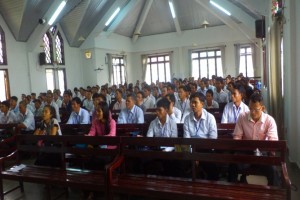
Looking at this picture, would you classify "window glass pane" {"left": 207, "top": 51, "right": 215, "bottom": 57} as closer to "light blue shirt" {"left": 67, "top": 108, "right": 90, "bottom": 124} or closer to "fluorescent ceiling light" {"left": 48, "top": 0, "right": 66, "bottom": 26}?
"fluorescent ceiling light" {"left": 48, "top": 0, "right": 66, "bottom": 26}

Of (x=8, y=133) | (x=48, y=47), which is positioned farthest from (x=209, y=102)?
(x=48, y=47)

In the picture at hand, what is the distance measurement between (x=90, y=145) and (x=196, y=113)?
1378 mm

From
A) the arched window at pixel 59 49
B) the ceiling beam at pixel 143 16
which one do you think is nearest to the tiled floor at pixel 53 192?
the arched window at pixel 59 49

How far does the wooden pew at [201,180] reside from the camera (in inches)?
90.5

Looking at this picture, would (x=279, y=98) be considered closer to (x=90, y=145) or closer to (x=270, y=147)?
(x=270, y=147)

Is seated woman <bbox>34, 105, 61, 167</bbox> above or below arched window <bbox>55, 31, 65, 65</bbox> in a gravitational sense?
below

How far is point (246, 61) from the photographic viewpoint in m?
14.6

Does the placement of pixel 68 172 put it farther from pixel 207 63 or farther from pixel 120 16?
pixel 207 63

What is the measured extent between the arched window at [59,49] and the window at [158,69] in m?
5.95

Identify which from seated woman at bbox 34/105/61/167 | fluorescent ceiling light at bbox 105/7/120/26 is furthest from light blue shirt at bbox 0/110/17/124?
fluorescent ceiling light at bbox 105/7/120/26

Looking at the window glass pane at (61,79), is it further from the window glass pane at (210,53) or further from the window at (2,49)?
the window glass pane at (210,53)

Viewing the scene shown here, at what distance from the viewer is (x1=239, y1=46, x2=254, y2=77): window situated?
1449cm

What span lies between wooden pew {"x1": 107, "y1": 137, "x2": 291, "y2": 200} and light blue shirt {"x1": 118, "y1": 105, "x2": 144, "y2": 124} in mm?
1702

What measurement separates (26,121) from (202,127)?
357cm
